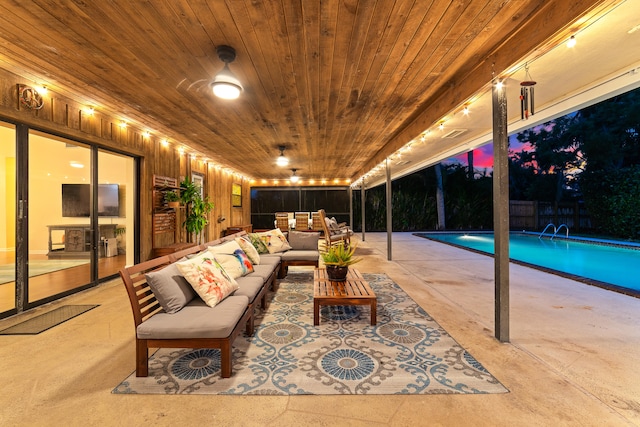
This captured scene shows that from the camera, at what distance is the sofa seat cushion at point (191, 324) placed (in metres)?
1.84

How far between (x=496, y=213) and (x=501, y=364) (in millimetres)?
1258

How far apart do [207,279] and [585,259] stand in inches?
341

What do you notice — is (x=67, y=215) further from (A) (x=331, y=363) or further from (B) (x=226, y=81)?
(A) (x=331, y=363)

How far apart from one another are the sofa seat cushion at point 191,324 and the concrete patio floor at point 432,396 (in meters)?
0.37

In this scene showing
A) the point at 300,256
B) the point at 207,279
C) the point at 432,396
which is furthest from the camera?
the point at 300,256

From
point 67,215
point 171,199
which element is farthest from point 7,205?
point 171,199

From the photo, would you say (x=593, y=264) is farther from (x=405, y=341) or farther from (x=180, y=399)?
(x=180, y=399)

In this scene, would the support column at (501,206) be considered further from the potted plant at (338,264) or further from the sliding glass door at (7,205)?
the sliding glass door at (7,205)

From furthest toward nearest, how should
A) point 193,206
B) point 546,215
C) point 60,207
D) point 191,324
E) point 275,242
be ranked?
point 546,215, point 60,207, point 193,206, point 275,242, point 191,324

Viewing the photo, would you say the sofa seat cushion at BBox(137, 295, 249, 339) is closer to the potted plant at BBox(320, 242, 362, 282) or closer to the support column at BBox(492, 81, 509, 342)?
the potted plant at BBox(320, 242, 362, 282)

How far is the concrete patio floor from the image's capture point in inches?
60.1

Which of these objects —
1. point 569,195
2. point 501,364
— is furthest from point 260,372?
point 569,195

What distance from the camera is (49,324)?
111 inches

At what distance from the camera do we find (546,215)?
12.3 meters
